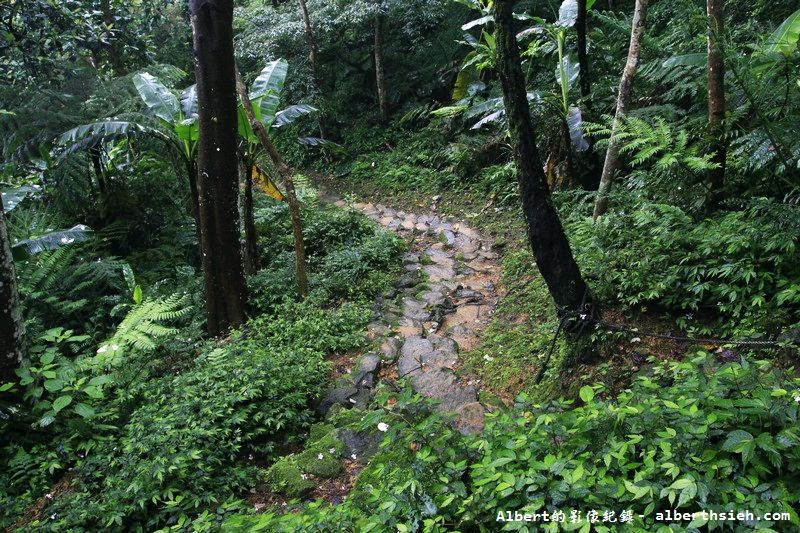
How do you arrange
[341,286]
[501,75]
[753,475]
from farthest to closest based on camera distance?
1. [341,286]
2. [501,75]
3. [753,475]

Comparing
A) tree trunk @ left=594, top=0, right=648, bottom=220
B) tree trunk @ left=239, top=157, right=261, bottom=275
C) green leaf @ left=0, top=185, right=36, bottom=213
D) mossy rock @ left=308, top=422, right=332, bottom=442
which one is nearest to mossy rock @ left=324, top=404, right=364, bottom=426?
mossy rock @ left=308, top=422, right=332, bottom=442

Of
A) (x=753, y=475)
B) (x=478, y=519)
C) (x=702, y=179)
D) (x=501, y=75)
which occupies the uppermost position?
(x=501, y=75)

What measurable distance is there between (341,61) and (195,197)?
9755 millimetres

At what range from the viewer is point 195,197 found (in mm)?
7730

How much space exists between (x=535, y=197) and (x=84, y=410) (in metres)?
4.43

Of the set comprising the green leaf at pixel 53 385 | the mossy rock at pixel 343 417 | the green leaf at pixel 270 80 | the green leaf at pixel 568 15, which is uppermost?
the green leaf at pixel 568 15

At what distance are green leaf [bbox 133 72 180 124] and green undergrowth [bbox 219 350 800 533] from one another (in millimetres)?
6142

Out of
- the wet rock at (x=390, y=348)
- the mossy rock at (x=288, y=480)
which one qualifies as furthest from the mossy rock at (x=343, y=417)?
the wet rock at (x=390, y=348)

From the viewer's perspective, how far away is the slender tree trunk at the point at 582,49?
307 inches

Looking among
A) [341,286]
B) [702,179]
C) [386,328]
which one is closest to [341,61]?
[341,286]

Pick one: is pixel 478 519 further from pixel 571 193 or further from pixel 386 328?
pixel 571 193

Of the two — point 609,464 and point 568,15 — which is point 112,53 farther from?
point 609,464

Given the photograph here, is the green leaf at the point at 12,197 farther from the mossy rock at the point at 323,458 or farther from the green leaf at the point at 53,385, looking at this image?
the mossy rock at the point at 323,458

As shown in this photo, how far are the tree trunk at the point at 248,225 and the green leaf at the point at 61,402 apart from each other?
3.35 meters
